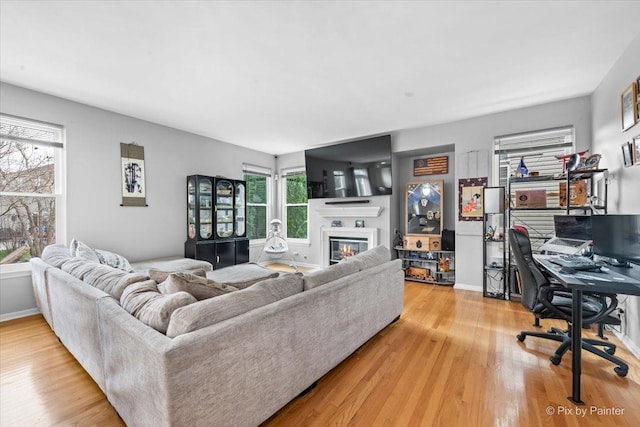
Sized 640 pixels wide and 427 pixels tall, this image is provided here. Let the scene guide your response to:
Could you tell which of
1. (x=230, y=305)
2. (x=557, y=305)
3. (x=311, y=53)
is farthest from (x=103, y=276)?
(x=557, y=305)

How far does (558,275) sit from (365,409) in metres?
1.60

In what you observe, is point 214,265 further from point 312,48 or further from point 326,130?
point 312,48

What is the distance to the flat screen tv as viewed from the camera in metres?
4.87

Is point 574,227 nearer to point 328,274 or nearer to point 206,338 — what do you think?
point 328,274

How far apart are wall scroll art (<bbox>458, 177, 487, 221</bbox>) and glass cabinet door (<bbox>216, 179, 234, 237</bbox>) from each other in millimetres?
3930

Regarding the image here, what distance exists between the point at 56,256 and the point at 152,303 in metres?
2.22

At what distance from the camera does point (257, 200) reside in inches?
245

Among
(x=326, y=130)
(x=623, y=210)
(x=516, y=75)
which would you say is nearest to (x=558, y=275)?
(x=623, y=210)

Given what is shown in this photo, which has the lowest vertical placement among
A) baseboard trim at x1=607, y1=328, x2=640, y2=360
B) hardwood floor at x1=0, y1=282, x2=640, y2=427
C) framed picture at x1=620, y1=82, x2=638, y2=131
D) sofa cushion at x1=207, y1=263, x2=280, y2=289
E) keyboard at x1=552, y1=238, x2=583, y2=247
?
hardwood floor at x1=0, y1=282, x2=640, y2=427

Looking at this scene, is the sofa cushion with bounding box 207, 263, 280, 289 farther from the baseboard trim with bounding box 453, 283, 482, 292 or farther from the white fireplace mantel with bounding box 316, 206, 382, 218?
the baseboard trim with bounding box 453, 283, 482, 292

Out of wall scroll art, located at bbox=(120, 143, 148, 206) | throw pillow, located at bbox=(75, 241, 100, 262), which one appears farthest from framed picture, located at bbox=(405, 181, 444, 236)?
throw pillow, located at bbox=(75, 241, 100, 262)

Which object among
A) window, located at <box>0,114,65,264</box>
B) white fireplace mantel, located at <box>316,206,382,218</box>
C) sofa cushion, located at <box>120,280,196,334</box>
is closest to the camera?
sofa cushion, located at <box>120,280,196,334</box>

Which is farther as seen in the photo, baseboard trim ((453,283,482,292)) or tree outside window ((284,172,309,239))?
tree outside window ((284,172,309,239))

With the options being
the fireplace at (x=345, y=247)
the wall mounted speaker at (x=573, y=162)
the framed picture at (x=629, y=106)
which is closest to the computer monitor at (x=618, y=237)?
the wall mounted speaker at (x=573, y=162)
